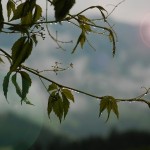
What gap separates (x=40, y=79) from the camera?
54.4 inches

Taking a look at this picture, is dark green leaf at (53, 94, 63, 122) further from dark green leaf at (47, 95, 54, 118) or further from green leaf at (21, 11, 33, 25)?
green leaf at (21, 11, 33, 25)

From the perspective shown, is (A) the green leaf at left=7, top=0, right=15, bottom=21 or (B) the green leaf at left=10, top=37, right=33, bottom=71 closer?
(B) the green leaf at left=10, top=37, right=33, bottom=71

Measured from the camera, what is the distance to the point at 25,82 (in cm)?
120

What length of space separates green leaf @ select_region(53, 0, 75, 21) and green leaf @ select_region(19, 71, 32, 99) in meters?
0.34

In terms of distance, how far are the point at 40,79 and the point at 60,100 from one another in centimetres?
9

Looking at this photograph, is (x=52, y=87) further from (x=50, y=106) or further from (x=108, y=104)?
(x=108, y=104)

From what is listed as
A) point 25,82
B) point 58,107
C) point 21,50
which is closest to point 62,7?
point 21,50

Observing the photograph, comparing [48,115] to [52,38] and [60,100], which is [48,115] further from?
[52,38]

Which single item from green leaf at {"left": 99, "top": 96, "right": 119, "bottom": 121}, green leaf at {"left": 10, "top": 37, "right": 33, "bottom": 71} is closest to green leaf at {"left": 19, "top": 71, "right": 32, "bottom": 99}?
green leaf at {"left": 10, "top": 37, "right": 33, "bottom": 71}

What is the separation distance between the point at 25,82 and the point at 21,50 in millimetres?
222

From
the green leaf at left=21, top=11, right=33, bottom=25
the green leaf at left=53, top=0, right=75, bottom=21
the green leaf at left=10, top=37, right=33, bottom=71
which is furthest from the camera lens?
the green leaf at left=21, top=11, right=33, bottom=25

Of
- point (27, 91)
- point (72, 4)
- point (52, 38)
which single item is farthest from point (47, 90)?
point (72, 4)

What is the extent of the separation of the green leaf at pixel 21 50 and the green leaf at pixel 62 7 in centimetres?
16

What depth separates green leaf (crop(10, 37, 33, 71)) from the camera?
3.18 feet
